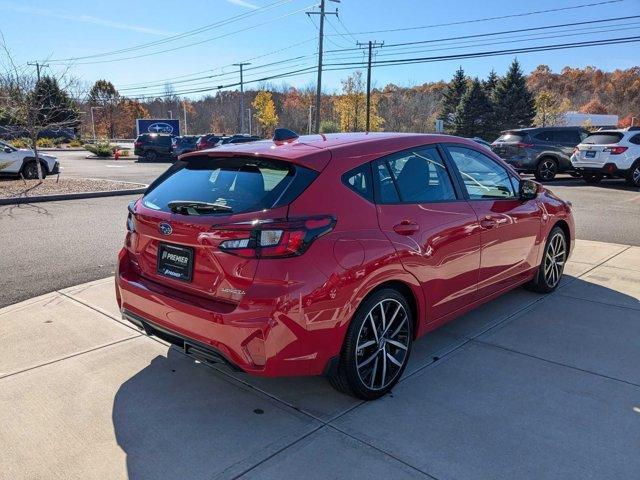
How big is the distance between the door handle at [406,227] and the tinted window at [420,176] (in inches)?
6.4

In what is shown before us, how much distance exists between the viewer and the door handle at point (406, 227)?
10.7ft

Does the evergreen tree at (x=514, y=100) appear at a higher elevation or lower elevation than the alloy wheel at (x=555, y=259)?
higher

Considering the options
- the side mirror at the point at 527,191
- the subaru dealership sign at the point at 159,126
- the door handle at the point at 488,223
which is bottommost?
the door handle at the point at 488,223

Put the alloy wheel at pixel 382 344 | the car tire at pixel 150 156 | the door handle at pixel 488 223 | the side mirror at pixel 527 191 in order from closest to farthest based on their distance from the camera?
the alloy wheel at pixel 382 344 → the door handle at pixel 488 223 → the side mirror at pixel 527 191 → the car tire at pixel 150 156

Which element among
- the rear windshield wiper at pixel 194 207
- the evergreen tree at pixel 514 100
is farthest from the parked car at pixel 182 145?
the evergreen tree at pixel 514 100

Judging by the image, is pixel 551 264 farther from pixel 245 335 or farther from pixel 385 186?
pixel 245 335

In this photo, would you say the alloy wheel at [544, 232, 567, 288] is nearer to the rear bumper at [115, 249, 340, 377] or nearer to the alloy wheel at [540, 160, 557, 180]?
the rear bumper at [115, 249, 340, 377]

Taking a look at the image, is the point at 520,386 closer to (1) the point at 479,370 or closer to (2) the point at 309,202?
(1) the point at 479,370

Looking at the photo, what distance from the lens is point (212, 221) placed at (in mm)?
2865

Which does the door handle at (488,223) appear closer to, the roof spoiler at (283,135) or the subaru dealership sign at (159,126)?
the roof spoiler at (283,135)

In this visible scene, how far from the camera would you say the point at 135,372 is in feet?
11.9

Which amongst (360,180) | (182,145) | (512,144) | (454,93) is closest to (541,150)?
(512,144)

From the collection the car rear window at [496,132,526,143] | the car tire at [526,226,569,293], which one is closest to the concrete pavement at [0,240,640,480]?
the car tire at [526,226,569,293]

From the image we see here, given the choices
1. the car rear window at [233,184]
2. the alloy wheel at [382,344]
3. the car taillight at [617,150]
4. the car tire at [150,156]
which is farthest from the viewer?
the car tire at [150,156]
